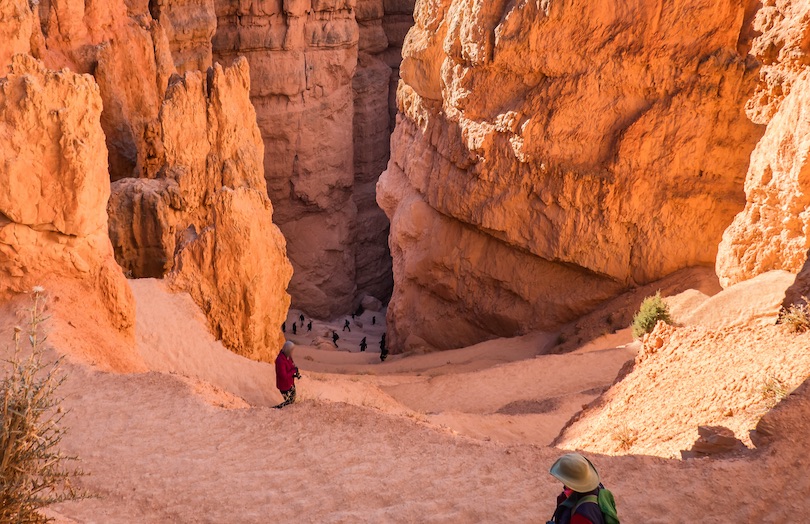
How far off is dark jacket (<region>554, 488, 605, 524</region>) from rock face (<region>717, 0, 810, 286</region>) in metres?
10.1

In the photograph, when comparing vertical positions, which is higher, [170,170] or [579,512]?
[579,512]

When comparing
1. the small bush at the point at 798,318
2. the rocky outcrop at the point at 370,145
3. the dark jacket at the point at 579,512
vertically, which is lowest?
the rocky outcrop at the point at 370,145

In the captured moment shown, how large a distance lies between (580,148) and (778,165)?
5.68 metres

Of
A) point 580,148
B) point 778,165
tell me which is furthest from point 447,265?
point 778,165

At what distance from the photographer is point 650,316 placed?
14.4 metres

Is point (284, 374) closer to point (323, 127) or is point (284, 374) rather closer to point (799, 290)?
point (799, 290)

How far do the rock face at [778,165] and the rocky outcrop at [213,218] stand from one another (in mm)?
→ 8750

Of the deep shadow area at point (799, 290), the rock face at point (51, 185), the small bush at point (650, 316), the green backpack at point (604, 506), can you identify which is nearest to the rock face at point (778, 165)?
the small bush at point (650, 316)

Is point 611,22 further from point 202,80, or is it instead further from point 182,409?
point 182,409

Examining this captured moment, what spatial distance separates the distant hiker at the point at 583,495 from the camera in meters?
4.14

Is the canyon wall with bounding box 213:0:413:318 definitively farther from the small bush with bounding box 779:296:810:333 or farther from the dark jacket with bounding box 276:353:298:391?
the small bush with bounding box 779:296:810:333

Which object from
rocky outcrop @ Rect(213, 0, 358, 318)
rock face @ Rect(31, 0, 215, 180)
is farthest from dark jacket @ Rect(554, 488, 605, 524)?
rocky outcrop @ Rect(213, 0, 358, 318)

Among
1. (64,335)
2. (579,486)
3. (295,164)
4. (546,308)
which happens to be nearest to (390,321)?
(546,308)

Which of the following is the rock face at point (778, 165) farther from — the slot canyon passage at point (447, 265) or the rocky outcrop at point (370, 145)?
the rocky outcrop at point (370, 145)
